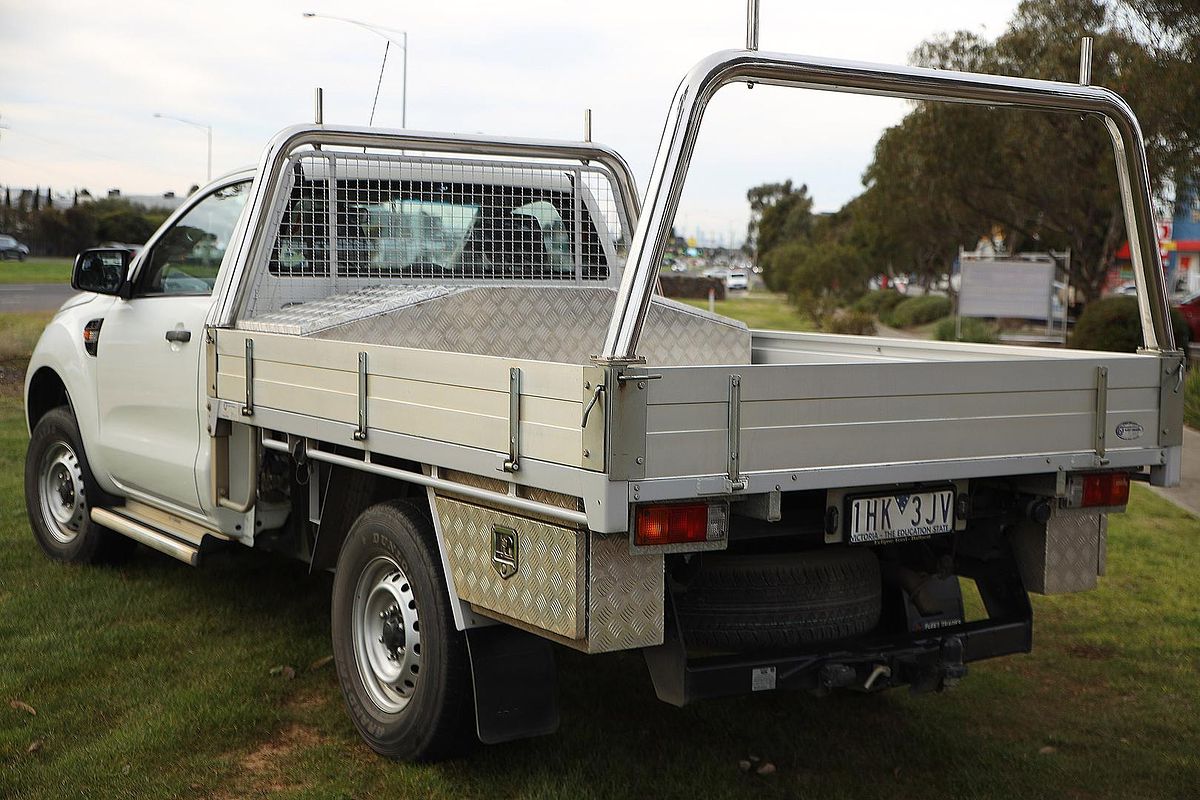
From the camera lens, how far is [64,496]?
6855 millimetres

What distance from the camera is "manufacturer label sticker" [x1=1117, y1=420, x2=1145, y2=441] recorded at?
412 cm

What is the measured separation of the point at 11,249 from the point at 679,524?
5147cm

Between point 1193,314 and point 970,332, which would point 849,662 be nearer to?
point 970,332

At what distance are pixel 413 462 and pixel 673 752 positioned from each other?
136 centimetres

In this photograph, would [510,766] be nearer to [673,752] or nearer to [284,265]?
[673,752]

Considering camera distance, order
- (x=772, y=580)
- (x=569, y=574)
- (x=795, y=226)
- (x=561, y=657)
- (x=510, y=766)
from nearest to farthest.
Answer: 1. (x=569, y=574)
2. (x=772, y=580)
3. (x=510, y=766)
4. (x=561, y=657)
5. (x=795, y=226)

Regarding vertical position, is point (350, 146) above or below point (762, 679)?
above

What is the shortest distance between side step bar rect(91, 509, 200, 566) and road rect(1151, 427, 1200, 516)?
6509 millimetres

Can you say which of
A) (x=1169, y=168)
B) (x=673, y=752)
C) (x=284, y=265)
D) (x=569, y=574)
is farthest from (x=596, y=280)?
(x=1169, y=168)

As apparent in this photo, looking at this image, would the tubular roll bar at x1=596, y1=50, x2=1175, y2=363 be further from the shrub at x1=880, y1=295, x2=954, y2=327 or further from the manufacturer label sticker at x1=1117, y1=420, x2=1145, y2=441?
the shrub at x1=880, y1=295, x2=954, y2=327

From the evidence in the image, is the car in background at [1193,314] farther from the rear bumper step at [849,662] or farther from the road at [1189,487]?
the rear bumper step at [849,662]

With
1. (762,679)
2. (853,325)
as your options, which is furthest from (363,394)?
(853,325)

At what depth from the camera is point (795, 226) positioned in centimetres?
8688

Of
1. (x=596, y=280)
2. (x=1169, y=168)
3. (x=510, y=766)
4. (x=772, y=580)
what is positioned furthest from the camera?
(x=1169, y=168)
